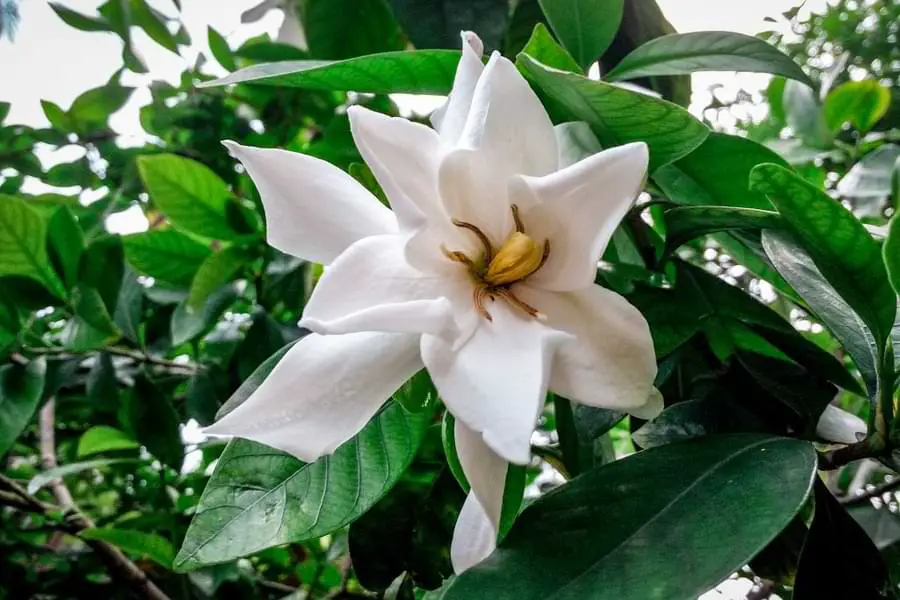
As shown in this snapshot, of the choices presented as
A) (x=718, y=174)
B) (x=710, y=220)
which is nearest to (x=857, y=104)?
(x=718, y=174)

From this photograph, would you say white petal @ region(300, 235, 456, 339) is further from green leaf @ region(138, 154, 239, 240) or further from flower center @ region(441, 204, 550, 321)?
green leaf @ region(138, 154, 239, 240)

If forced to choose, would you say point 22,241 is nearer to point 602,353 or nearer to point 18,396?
point 18,396

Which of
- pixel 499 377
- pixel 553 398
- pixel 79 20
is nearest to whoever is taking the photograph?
pixel 499 377

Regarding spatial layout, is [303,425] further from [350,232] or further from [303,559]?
[303,559]

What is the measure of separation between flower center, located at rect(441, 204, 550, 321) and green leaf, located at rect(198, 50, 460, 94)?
161 mm

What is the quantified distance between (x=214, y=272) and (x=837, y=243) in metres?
0.61

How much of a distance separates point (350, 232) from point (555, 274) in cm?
10

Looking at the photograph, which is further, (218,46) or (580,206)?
(218,46)

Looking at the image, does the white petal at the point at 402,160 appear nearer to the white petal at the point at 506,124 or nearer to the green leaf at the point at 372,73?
the white petal at the point at 506,124

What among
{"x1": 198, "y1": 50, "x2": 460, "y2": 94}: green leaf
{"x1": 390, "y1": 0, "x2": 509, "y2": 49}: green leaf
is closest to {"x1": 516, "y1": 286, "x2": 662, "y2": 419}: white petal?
{"x1": 198, "y1": 50, "x2": 460, "y2": 94}: green leaf

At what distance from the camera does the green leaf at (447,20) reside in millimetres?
580

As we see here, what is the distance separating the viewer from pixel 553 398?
2.17 ft

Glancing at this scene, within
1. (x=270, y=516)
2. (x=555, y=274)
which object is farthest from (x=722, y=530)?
(x=270, y=516)

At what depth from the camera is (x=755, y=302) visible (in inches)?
20.7
